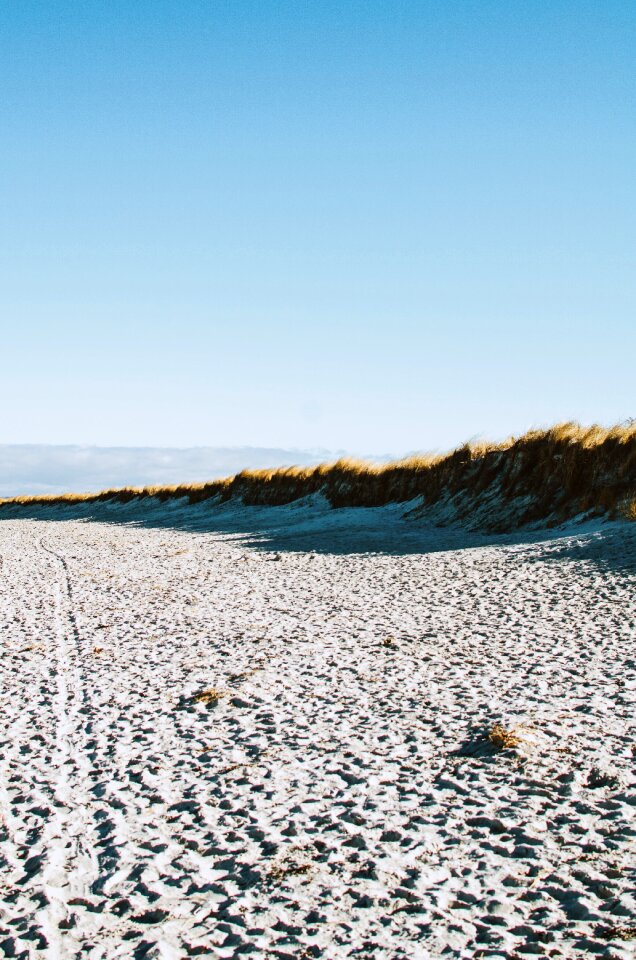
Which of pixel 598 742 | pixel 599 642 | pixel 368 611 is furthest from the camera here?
pixel 368 611

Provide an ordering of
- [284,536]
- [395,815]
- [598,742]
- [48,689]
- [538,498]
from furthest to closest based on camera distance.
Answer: [284,536] < [538,498] < [48,689] < [598,742] < [395,815]

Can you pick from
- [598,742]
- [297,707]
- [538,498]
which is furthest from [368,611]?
[538,498]

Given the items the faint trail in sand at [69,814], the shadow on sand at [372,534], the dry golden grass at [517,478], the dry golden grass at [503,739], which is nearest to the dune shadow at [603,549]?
the shadow on sand at [372,534]

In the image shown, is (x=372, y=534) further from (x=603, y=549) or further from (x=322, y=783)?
(x=322, y=783)

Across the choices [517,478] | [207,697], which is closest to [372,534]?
[517,478]

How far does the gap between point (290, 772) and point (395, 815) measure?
81 centimetres

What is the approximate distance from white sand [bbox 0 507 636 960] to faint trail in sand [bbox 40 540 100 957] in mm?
15

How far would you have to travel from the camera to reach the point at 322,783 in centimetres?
433

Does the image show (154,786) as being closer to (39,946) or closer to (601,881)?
(39,946)

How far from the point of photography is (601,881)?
3229mm

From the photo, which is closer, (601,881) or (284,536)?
(601,881)

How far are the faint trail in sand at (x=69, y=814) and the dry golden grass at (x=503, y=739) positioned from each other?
7.89ft

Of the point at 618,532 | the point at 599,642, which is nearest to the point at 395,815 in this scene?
the point at 599,642

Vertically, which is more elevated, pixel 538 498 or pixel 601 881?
pixel 538 498
